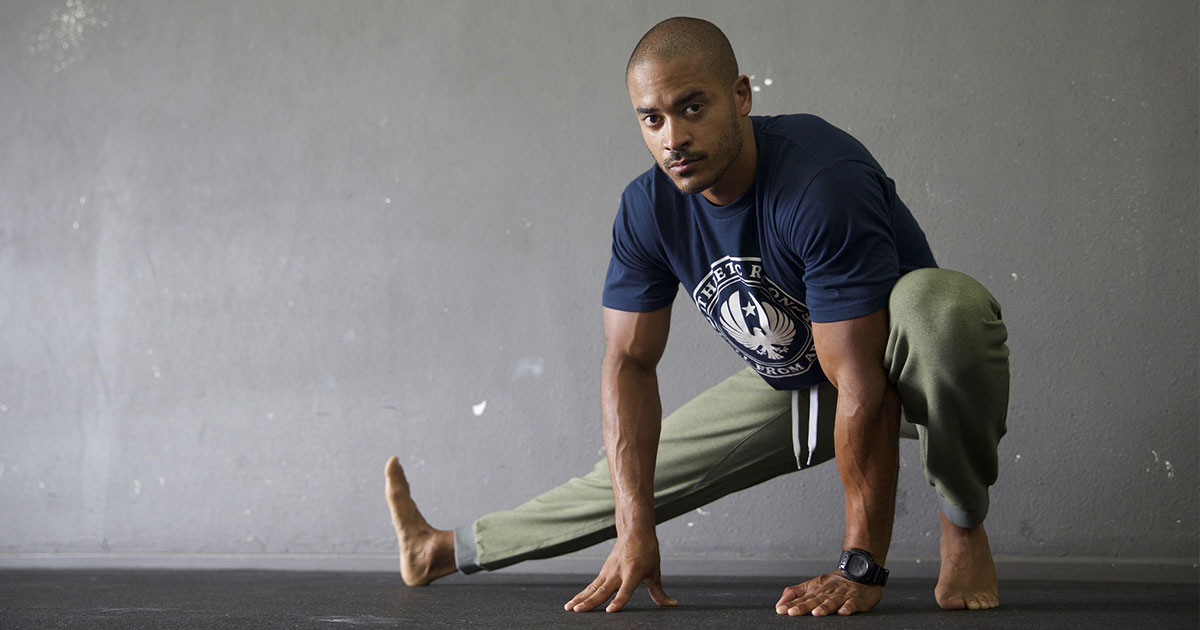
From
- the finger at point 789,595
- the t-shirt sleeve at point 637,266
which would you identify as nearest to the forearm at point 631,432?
the t-shirt sleeve at point 637,266

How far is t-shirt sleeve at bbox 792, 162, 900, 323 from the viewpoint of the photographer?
4.28ft

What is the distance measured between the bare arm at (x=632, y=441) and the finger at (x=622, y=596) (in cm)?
1

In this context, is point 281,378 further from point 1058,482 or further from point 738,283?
point 1058,482

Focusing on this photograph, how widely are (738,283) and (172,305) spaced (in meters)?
A: 1.59

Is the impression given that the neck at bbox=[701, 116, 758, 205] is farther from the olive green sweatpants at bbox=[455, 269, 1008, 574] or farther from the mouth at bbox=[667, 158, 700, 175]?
the olive green sweatpants at bbox=[455, 269, 1008, 574]

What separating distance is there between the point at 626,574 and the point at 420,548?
0.56 metres

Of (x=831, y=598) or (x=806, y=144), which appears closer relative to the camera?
(x=831, y=598)

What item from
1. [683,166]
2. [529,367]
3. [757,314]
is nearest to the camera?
[683,166]

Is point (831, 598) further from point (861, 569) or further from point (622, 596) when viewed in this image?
point (622, 596)

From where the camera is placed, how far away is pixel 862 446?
1.32m

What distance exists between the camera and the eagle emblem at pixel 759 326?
148 cm

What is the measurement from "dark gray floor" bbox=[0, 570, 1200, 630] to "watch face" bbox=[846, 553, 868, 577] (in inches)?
2.3

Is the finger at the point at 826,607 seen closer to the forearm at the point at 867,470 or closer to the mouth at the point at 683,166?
the forearm at the point at 867,470

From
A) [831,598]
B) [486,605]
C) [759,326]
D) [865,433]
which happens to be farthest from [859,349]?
[486,605]
